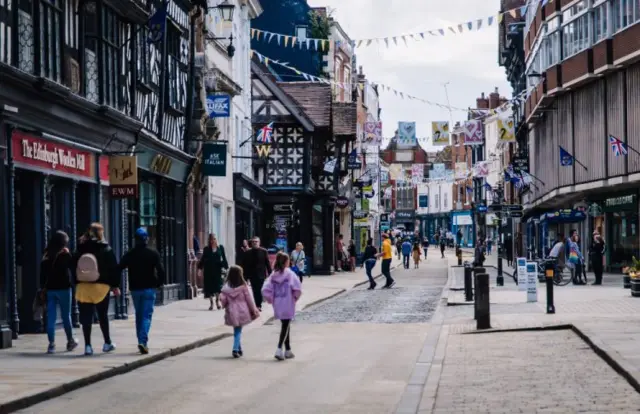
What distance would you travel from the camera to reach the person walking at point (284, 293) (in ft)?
55.9

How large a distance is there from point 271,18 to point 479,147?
50.8 m

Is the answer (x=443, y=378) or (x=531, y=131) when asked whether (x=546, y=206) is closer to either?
(x=531, y=131)

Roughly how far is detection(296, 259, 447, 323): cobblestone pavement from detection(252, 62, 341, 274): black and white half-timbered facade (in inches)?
431

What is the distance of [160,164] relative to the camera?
1159 inches

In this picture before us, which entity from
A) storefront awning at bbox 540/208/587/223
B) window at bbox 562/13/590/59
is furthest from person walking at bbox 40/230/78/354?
window at bbox 562/13/590/59

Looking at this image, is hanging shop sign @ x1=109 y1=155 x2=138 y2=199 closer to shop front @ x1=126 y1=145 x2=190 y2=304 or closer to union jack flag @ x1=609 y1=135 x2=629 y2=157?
shop front @ x1=126 y1=145 x2=190 y2=304

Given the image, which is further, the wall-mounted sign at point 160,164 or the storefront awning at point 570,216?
the storefront awning at point 570,216

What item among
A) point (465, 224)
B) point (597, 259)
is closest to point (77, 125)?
point (597, 259)

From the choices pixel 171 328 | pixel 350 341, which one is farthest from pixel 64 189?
pixel 350 341

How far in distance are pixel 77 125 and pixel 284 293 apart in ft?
21.3

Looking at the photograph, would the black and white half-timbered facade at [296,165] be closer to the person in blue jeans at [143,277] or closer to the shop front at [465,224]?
the person in blue jeans at [143,277]

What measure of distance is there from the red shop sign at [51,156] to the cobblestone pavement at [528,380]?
6960 mm

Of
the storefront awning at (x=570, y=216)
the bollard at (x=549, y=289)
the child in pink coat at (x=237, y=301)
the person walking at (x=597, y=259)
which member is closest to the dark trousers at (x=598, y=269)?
the person walking at (x=597, y=259)

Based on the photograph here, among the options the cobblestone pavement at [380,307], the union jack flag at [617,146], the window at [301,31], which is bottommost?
the cobblestone pavement at [380,307]
